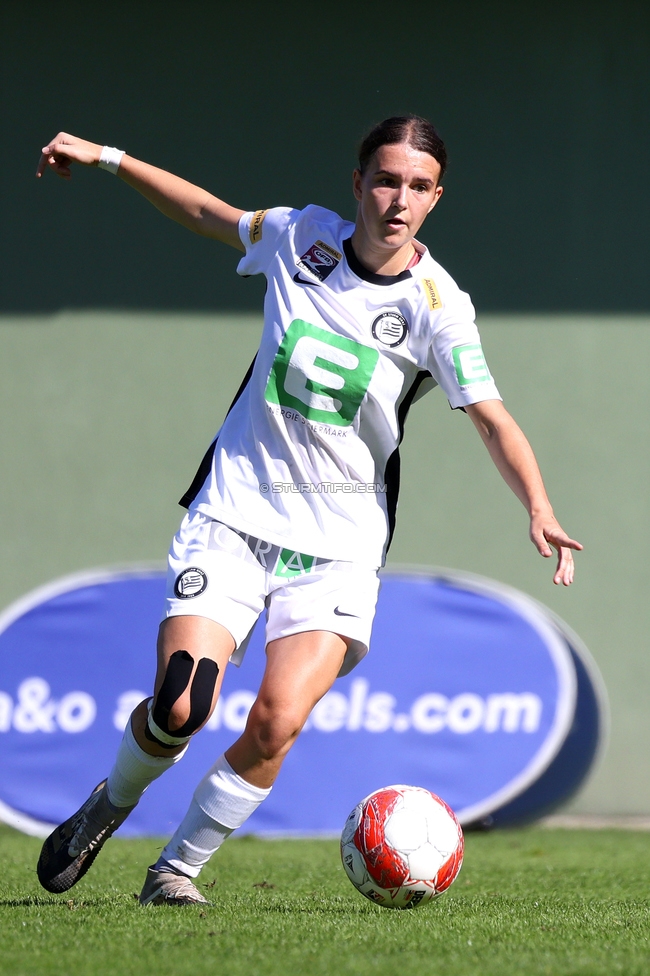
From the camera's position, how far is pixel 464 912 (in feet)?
11.7

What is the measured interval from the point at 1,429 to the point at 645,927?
16.4ft

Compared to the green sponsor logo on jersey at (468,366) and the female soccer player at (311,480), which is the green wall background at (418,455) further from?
the green sponsor logo on jersey at (468,366)

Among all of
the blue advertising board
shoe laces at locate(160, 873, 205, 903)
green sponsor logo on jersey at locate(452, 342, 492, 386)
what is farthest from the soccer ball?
the blue advertising board

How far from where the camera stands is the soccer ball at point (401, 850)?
3352mm

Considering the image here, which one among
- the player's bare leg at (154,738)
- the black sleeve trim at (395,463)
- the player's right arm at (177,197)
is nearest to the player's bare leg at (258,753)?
the player's bare leg at (154,738)

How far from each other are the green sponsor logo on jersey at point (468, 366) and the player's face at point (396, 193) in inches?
15.1

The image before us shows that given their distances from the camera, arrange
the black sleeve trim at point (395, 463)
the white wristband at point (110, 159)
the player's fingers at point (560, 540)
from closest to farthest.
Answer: the player's fingers at point (560, 540) < the black sleeve trim at point (395, 463) < the white wristband at point (110, 159)

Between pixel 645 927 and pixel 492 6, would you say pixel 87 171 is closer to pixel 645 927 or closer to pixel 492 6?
pixel 492 6

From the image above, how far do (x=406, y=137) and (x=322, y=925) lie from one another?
2.33 meters

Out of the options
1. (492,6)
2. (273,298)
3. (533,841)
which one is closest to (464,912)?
(273,298)

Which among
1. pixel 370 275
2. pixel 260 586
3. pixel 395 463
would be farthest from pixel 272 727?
pixel 370 275

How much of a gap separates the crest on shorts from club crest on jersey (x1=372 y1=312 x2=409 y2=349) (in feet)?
2.95

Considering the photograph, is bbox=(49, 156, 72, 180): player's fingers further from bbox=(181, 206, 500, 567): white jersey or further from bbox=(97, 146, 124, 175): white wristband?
bbox=(181, 206, 500, 567): white jersey

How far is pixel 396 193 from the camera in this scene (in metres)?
3.48
